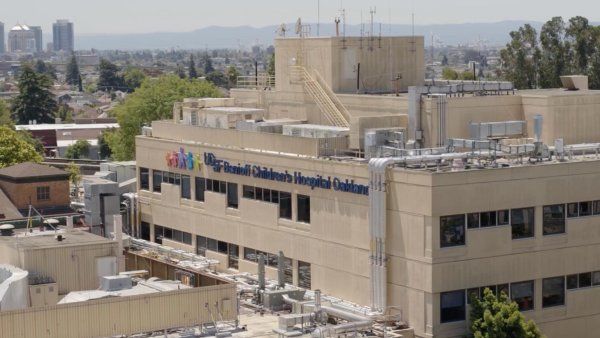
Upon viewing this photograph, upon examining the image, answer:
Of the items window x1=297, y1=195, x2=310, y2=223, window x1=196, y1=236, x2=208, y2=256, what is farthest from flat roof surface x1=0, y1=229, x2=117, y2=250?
window x1=196, y1=236, x2=208, y2=256

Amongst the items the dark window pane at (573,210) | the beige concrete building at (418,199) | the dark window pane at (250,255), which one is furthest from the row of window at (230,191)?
the dark window pane at (573,210)

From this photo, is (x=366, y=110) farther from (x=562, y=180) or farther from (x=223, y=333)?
(x=223, y=333)

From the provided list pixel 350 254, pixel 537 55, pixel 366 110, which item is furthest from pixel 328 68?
pixel 537 55

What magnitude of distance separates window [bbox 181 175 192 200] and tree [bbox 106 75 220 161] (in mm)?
54630

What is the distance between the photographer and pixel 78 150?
6412 inches

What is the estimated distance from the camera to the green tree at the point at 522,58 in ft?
388

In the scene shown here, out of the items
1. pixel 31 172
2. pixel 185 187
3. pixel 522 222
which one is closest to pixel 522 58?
pixel 31 172

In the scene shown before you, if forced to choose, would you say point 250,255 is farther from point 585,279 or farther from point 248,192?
point 585,279

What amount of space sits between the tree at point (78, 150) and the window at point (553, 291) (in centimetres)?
11127

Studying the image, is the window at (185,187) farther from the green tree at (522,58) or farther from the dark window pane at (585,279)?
the green tree at (522,58)

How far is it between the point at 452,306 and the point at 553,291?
4.95 m

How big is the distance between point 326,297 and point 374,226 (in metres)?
4.89

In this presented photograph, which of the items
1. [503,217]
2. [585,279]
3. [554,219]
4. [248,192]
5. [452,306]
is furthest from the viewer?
[248,192]

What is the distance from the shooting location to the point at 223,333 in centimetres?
5041
